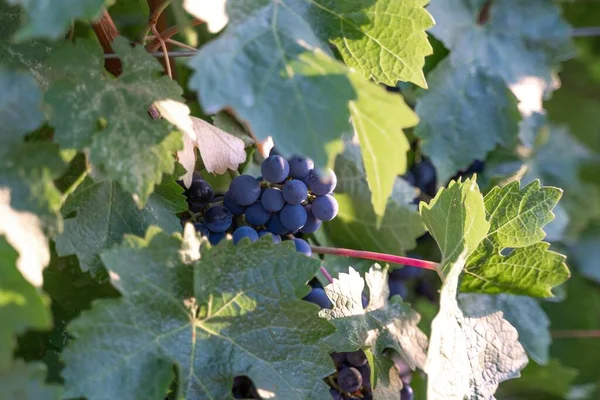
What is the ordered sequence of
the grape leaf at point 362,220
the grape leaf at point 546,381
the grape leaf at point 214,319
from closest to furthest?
the grape leaf at point 214,319 → the grape leaf at point 362,220 → the grape leaf at point 546,381

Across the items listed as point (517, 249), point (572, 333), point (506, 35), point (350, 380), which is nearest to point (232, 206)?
point (350, 380)

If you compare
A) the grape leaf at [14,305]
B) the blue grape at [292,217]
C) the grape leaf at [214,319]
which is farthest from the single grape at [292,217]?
the grape leaf at [14,305]

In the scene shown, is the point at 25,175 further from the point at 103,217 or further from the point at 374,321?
the point at 374,321

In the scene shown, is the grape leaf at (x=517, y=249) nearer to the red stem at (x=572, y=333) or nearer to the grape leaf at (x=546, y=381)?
the grape leaf at (x=546, y=381)

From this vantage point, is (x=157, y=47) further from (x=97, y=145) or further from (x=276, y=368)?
(x=276, y=368)

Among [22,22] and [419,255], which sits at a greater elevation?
[22,22]

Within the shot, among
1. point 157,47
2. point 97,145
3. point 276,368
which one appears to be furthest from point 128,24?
point 276,368

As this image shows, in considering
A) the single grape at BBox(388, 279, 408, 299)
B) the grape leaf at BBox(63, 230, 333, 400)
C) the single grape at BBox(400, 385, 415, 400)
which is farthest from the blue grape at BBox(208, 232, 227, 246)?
the single grape at BBox(388, 279, 408, 299)
